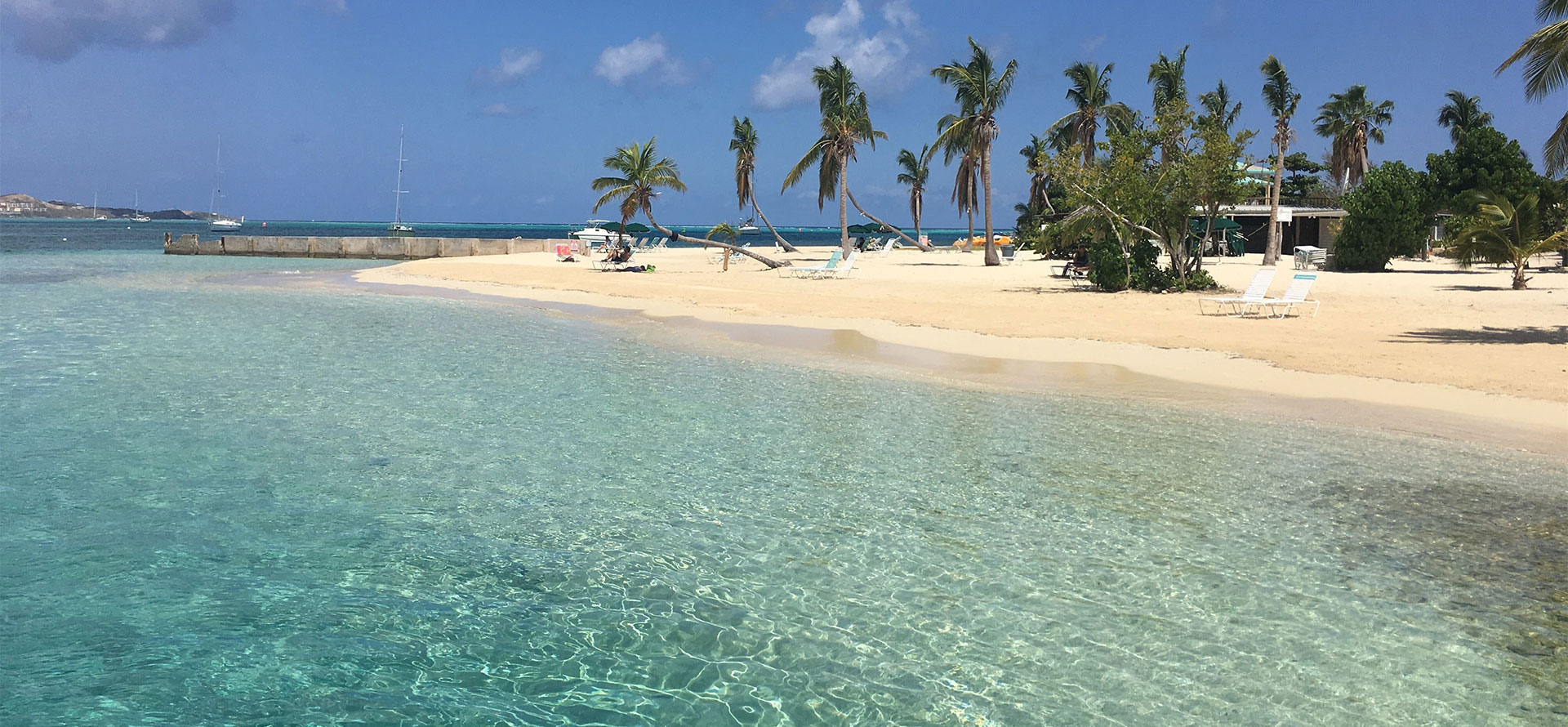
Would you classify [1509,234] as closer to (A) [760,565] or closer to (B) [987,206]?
(B) [987,206]

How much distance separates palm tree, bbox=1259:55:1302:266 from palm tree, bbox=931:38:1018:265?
25.3 ft

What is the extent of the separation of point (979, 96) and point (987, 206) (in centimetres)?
394

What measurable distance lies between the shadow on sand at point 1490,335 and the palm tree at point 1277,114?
16.2 meters

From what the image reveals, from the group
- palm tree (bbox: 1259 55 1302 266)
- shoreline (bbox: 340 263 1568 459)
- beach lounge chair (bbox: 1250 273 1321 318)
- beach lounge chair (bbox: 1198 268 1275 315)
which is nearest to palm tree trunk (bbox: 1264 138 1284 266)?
palm tree (bbox: 1259 55 1302 266)

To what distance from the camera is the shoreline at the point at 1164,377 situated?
966 centimetres

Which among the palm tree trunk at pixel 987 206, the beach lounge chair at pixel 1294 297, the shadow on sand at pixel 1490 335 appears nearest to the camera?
the shadow on sand at pixel 1490 335

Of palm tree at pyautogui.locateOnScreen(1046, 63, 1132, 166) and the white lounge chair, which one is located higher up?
palm tree at pyautogui.locateOnScreen(1046, 63, 1132, 166)

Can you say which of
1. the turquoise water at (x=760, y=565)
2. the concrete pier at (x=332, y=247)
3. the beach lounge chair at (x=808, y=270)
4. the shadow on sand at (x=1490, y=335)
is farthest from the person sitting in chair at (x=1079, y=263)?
the concrete pier at (x=332, y=247)

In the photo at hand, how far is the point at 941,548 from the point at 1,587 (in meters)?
4.99

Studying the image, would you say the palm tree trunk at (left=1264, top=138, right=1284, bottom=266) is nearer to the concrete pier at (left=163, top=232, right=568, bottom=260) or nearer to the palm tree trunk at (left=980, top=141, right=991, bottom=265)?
the palm tree trunk at (left=980, top=141, right=991, bottom=265)

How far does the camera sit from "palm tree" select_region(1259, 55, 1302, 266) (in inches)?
1218

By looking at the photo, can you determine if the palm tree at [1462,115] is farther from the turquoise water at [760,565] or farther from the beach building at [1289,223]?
the turquoise water at [760,565]

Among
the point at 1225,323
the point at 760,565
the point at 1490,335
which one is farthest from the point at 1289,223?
the point at 760,565

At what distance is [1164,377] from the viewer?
486 inches
